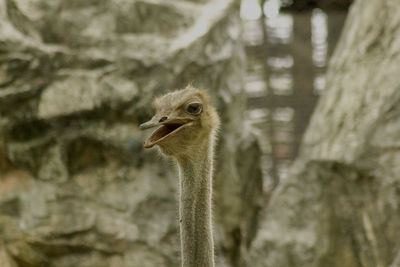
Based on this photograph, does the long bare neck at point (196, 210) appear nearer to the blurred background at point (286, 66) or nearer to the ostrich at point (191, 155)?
the ostrich at point (191, 155)

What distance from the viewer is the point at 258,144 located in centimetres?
488

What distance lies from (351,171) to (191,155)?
1.75m

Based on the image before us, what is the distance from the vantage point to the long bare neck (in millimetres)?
2600

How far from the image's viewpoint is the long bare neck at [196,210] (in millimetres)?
2600

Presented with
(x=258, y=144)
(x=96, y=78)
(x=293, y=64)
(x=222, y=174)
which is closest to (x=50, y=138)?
(x=96, y=78)

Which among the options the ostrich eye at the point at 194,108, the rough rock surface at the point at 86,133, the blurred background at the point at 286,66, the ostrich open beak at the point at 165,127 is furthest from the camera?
the blurred background at the point at 286,66

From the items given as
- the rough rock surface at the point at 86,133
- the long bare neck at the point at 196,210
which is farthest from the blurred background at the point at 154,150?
the long bare neck at the point at 196,210

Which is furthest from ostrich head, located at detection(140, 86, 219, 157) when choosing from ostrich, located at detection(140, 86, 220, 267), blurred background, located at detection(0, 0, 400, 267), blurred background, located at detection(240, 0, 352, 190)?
blurred background, located at detection(240, 0, 352, 190)

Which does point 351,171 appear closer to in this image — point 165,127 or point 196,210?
point 196,210

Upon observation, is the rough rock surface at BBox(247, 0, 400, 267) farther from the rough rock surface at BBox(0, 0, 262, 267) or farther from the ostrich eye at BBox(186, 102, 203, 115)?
the ostrich eye at BBox(186, 102, 203, 115)

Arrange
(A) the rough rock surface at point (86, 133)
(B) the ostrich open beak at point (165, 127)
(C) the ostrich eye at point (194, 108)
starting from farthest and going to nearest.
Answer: (A) the rough rock surface at point (86, 133) < (C) the ostrich eye at point (194, 108) < (B) the ostrich open beak at point (165, 127)

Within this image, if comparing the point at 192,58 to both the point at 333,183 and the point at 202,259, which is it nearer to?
the point at 333,183

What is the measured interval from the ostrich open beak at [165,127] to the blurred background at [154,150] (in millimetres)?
1539

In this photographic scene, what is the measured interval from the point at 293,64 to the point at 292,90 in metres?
0.23
